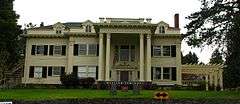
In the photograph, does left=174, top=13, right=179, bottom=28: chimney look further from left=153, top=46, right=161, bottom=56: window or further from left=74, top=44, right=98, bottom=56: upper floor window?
left=74, top=44, right=98, bottom=56: upper floor window

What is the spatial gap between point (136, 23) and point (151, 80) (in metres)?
6.29

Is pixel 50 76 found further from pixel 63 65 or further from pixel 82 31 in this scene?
pixel 82 31

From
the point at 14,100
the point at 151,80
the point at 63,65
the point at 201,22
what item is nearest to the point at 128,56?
the point at 151,80

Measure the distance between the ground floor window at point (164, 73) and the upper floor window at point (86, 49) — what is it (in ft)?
21.6

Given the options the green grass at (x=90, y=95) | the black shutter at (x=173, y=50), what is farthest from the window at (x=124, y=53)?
the green grass at (x=90, y=95)

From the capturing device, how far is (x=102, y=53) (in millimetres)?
47688

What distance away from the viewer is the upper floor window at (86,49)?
4997 centimetres

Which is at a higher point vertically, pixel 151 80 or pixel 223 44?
pixel 223 44

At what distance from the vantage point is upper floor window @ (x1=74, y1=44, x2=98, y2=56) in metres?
50.0

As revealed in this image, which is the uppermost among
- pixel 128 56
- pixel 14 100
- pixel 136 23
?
pixel 136 23

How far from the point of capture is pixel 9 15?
1898 inches

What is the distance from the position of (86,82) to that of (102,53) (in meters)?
3.51

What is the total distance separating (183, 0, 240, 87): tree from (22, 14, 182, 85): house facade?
46.1 ft

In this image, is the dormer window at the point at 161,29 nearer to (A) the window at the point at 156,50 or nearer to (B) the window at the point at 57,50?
(A) the window at the point at 156,50
